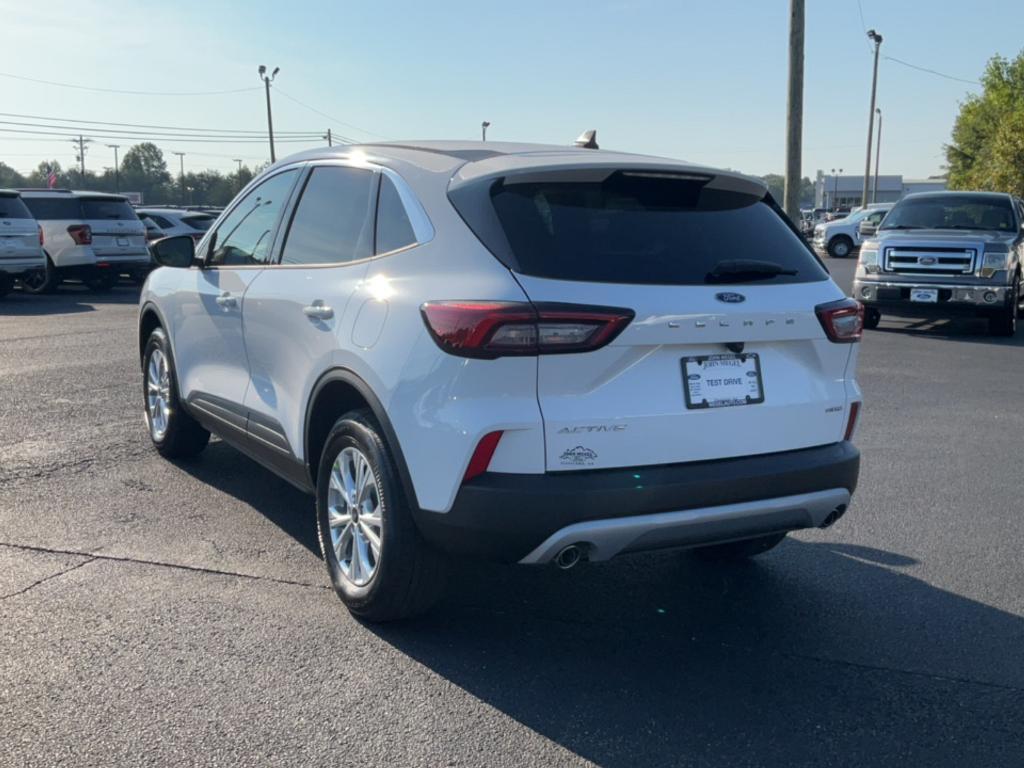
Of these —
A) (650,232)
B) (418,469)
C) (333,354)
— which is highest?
(650,232)

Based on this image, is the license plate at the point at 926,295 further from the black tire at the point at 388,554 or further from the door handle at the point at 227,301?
the black tire at the point at 388,554

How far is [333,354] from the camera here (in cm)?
422

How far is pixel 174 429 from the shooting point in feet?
21.3

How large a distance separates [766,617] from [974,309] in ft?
36.1

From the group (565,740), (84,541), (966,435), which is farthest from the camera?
(966,435)

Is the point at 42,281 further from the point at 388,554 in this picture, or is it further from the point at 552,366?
the point at 552,366

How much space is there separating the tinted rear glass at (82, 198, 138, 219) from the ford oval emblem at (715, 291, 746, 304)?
18.9 m

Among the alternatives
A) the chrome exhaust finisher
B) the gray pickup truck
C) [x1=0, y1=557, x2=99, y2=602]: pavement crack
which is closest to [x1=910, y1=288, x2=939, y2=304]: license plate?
the gray pickup truck

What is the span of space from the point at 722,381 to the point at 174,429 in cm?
388

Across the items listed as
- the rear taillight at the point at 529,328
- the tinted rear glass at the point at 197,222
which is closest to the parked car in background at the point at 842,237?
the tinted rear glass at the point at 197,222

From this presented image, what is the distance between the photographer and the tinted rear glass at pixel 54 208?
20034mm

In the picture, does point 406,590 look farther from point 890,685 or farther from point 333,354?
point 890,685

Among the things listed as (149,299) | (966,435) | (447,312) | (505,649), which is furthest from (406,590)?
(966,435)

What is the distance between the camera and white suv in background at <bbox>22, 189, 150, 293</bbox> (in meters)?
19.9
